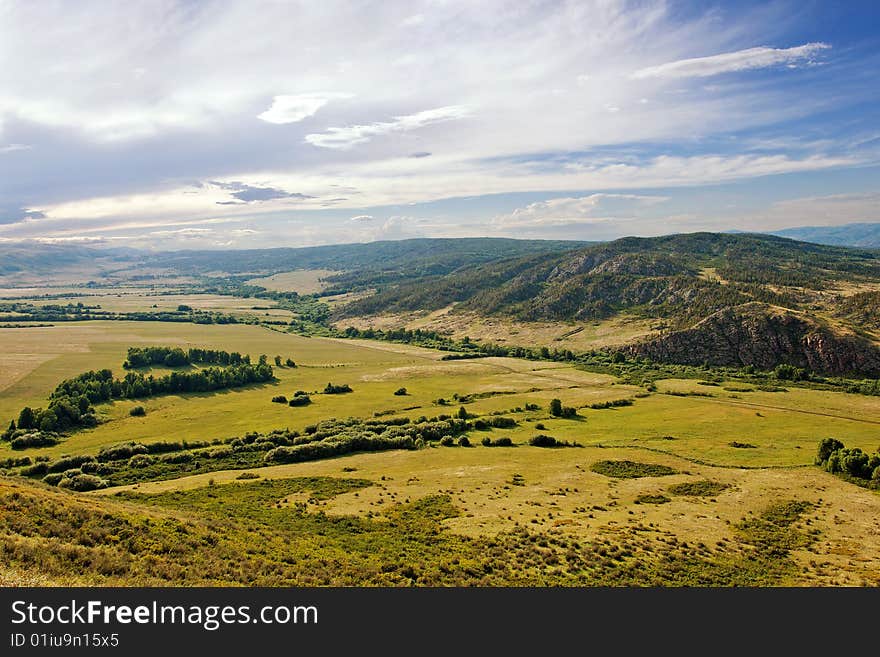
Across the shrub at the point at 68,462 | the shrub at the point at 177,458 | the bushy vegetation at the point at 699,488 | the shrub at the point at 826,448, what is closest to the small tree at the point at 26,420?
the shrub at the point at 68,462

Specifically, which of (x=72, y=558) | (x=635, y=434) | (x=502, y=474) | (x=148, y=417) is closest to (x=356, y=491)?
(x=502, y=474)

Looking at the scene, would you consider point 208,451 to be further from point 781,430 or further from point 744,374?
point 744,374

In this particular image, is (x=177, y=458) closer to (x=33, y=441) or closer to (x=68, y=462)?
(x=68, y=462)

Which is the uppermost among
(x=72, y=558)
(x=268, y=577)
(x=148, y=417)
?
(x=72, y=558)

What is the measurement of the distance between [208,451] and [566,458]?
6871 cm

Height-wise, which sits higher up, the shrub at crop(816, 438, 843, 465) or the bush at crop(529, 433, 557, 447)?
the shrub at crop(816, 438, 843, 465)

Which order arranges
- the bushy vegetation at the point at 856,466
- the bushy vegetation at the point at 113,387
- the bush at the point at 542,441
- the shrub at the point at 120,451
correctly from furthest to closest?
the bushy vegetation at the point at 113,387, the bush at the point at 542,441, the shrub at the point at 120,451, the bushy vegetation at the point at 856,466

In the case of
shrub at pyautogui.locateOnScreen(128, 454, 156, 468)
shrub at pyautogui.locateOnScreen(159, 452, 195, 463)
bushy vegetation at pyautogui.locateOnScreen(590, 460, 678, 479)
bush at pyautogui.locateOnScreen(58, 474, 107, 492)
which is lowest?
shrub at pyautogui.locateOnScreen(159, 452, 195, 463)

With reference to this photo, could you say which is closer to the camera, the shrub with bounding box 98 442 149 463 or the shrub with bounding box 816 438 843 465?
the shrub with bounding box 816 438 843 465

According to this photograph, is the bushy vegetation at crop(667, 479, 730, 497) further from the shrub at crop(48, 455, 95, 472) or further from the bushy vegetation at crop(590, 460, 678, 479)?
the shrub at crop(48, 455, 95, 472)

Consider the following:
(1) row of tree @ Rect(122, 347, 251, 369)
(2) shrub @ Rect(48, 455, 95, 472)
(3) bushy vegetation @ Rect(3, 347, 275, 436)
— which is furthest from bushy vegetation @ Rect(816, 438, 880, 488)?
(1) row of tree @ Rect(122, 347, 251, 369)

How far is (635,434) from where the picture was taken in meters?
100

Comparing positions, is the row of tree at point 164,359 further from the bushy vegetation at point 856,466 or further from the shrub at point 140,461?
the bushy vegetation at point 856,466

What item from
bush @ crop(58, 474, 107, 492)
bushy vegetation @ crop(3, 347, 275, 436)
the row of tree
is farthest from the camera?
the row of tree
